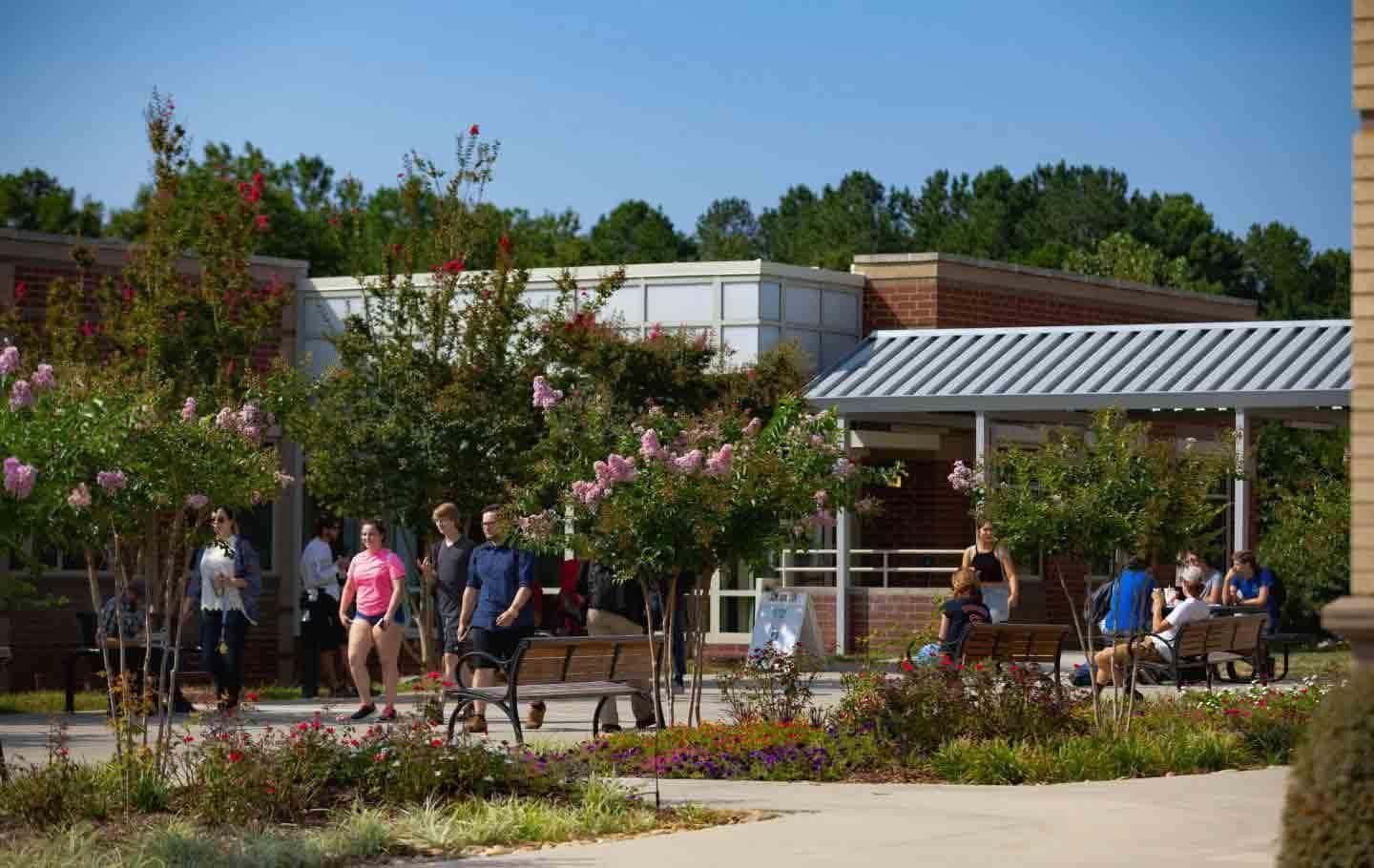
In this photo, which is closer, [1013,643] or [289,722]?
[289,722]

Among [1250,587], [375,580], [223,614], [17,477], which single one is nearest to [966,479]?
[375,580]

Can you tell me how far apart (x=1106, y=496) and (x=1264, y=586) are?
9612 mm

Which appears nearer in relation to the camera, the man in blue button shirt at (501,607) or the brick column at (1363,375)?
the brick column at (1363,375)

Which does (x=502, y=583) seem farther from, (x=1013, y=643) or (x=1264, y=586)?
(x=1264, y=586)

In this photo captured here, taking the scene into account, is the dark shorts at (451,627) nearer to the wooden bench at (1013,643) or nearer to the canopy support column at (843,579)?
the wooden bench at (1013,643)

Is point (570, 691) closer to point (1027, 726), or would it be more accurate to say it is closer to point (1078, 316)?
point (1027, 726)

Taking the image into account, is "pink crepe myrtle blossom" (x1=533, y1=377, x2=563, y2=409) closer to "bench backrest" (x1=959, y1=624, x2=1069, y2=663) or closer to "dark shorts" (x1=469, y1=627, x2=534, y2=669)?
"dark shorts" (x1=469, y1=627, x2=534, y2=669)

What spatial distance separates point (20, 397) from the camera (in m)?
11.0

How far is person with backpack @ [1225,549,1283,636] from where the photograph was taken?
23922 mm

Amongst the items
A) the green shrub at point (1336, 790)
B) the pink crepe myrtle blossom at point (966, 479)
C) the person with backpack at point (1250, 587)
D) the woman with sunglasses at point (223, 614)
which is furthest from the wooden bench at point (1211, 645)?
the green shrub at point (1336, 790)

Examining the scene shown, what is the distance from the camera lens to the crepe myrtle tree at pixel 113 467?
1100 cm

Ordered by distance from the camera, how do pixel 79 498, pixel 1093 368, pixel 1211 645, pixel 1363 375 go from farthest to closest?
pixel 1093 368
pixel 1211 645
pixel 79 498
pixel 1363 375

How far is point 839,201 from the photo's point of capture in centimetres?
8512

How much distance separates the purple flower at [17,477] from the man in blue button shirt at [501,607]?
6.23 meters
